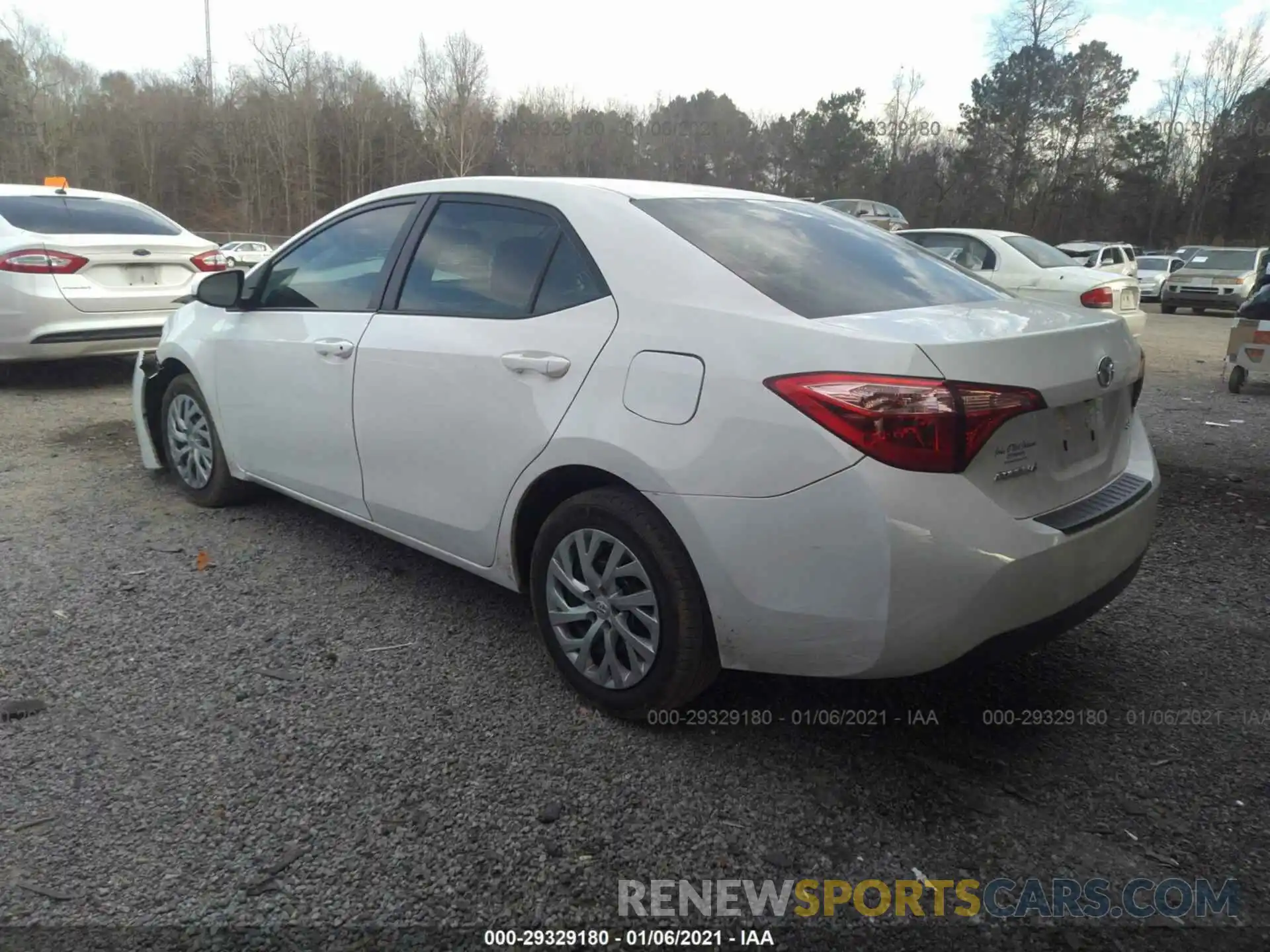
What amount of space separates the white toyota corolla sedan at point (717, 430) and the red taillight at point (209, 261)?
203 inches

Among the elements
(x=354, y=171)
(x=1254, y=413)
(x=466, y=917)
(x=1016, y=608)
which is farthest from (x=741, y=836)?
(x=354, y=171)

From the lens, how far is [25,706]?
2760 mm

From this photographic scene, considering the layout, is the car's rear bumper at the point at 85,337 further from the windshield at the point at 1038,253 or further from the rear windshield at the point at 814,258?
the windshield at the point at 1038,253

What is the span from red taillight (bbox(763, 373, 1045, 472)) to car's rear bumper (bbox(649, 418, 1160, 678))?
4cm

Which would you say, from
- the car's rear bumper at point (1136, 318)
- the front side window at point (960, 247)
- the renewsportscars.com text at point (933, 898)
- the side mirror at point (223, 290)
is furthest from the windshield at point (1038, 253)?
the renewsportscars.com text at point (933, 898)

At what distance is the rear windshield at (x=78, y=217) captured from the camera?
732 cm

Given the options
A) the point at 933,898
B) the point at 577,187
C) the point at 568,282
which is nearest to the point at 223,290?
the point at 577,187

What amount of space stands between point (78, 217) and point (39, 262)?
71 centimetres

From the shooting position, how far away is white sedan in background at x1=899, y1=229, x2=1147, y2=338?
9633mm

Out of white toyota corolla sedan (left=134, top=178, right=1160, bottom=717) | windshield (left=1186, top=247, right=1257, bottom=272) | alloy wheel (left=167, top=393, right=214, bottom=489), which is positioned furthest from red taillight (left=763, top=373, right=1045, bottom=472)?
windshield (left=1186, top=247, right=1257, bottom=272)

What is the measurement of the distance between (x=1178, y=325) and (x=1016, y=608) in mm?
19428

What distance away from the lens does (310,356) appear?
143 inches

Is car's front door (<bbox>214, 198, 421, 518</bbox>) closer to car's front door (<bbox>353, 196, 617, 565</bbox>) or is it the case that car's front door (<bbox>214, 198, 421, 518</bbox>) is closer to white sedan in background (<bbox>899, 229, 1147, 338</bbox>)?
car's front door (<bbox>353, 196, 617, 565</bbox>)

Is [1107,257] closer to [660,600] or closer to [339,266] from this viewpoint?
[339,266]
